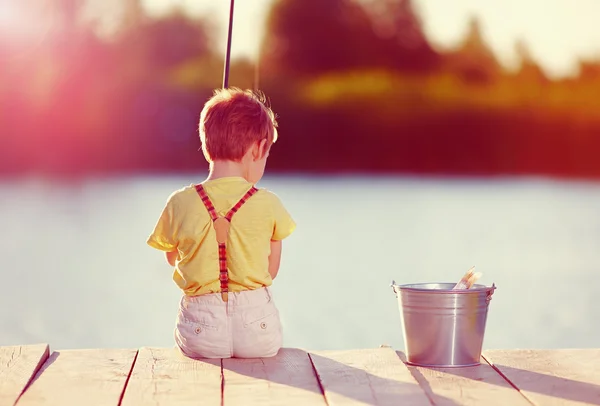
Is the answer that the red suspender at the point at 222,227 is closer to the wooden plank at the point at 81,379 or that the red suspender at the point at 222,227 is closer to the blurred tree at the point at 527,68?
the wooden plank at the point at 81,379

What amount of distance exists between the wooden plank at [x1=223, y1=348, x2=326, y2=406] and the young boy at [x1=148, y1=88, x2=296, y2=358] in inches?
3.7

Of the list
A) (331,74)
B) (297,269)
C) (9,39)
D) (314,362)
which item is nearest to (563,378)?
(314,362)

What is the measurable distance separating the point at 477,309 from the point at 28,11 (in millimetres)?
24727

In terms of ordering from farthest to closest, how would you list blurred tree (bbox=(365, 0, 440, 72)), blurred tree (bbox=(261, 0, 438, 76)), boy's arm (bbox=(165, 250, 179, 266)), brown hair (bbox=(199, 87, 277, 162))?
blurred tree (bbox=(261, 0, 438, 76))
blurred tree (bbox=(365, 0, 440, 72))
boy's arm (bbox=(165, 250, 179, 266))
brown hair (bbox=(199, 87, 277, 162))

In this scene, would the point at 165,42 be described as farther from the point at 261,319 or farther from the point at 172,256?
the point at 261,319

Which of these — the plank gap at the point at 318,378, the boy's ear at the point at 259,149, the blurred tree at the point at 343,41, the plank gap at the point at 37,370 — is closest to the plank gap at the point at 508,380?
the plank gap at the point at 318,378

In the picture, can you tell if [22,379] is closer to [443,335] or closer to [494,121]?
[443,335]

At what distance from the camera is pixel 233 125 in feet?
11.1

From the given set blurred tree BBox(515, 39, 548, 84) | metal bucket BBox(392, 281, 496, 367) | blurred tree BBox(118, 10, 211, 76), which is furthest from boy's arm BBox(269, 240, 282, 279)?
blurred tree BBox(515, 39, 548, 84)

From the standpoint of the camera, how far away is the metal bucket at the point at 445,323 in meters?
3.29

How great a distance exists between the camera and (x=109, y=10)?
27891 millimetres

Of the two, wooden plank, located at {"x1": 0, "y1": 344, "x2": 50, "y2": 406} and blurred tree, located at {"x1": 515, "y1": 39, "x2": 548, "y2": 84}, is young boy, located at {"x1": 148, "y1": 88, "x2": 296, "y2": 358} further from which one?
blurred tree, located at {"x1": 515, "y1": 39, "x2": 548, "y2": 84}

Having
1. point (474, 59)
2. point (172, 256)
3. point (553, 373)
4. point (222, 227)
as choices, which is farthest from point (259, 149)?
point (474, 59)

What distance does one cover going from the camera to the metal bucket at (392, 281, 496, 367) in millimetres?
3291
